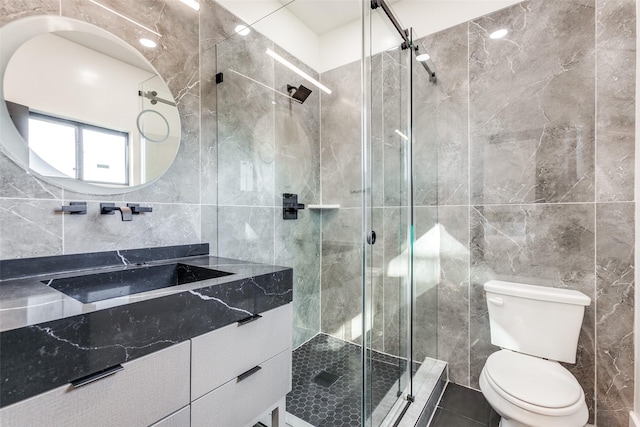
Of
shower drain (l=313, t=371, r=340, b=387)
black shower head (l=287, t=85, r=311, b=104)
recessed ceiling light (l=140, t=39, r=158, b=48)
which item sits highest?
black shower head (l=287, t=85, r=311, b=104)

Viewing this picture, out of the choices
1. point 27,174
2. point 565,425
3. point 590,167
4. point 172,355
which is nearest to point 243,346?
point 172,355

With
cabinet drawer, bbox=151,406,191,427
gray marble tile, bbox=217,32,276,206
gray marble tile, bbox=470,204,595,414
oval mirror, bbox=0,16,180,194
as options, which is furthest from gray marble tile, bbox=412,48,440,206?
cabinet drawer, bbox=151,406,191,427

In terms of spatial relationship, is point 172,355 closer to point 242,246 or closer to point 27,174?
point 27,174

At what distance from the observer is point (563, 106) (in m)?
1.63

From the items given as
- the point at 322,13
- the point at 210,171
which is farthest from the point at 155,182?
the point at 322,13

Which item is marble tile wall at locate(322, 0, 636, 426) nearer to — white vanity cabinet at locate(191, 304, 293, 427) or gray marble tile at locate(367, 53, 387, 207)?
gray marble tile at locate(367, 53, 387, 207)

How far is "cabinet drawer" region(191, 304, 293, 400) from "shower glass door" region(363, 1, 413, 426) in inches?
20.4

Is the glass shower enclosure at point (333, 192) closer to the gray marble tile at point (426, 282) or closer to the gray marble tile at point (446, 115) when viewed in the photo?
the gray marble tile at point (426, 282)

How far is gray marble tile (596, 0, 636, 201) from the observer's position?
1462 millimetres

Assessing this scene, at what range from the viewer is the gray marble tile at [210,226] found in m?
1.64

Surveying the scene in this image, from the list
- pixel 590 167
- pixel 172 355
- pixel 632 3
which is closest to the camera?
pixel 172 355

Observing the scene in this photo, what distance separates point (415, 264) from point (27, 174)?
193cm

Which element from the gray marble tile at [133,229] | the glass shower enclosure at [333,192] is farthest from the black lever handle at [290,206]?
the gray marble tile at [133,229]

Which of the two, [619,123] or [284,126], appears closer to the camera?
[619,123]
